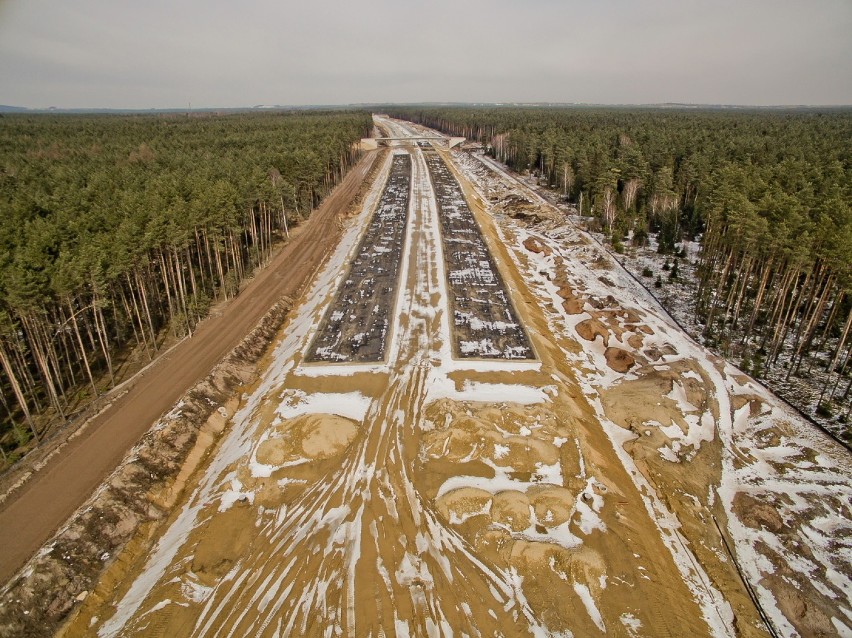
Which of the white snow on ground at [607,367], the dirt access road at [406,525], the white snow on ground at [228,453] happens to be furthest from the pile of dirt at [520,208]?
the dirt access road at [406,525]

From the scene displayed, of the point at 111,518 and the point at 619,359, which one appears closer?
the point at 111,518

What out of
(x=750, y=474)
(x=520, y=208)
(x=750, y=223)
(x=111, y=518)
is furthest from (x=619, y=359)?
(x=520, y=208)

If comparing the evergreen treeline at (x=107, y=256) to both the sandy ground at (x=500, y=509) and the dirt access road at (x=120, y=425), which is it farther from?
the sandy ground at (x=500, y=509)

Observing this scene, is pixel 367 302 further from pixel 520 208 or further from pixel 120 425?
pixel 520 208

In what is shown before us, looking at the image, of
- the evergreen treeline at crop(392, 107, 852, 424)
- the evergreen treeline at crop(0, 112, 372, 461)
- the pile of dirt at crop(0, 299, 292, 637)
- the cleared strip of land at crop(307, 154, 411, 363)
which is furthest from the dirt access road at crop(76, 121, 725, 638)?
the evergreen treeline at crop(392, 107, 852, 424)

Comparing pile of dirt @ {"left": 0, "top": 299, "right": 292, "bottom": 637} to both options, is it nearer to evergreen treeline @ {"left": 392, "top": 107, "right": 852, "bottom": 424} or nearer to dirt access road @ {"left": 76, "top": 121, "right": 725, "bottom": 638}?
dirt access road @ {"left": 76, "top": 121, "right": 725, "bottom": 638}
